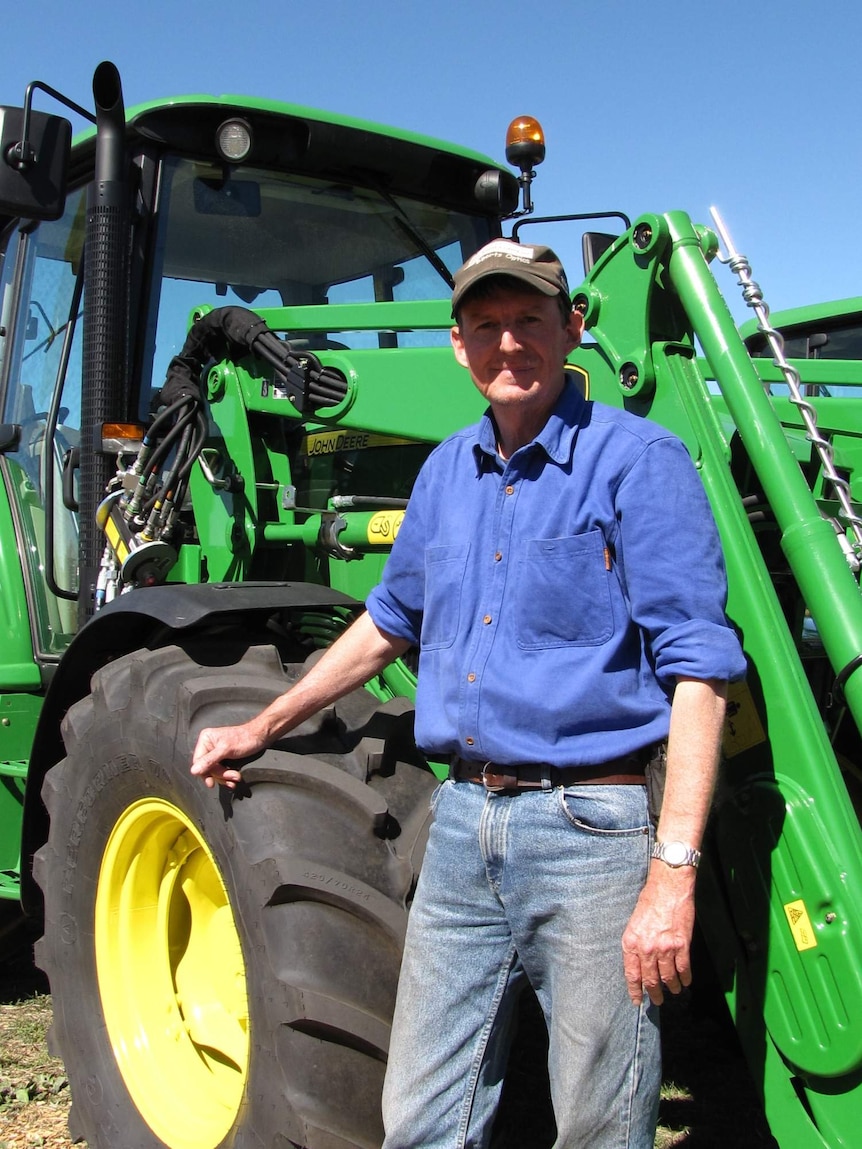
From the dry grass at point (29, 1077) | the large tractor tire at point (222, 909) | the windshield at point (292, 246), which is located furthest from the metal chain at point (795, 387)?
the dry grass at point (29, 1077)

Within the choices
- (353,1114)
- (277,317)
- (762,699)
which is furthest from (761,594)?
(277,317)

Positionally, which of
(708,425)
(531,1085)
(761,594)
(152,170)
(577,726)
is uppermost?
(152,170)

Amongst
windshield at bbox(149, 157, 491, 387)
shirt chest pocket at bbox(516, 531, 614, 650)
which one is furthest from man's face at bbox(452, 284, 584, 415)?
windshield at bbox(149, 157, 491, 387)

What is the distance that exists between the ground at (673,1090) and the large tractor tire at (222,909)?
28 centimetres

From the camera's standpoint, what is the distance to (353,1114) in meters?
2.31

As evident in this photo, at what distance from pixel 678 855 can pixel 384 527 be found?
150 centimetres

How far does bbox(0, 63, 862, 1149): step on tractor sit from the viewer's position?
2.22m

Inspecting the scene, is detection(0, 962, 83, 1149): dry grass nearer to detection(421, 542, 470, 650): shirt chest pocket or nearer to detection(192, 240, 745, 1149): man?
detection(192, 240, 745, 1149): man

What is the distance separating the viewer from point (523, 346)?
84.9 inches

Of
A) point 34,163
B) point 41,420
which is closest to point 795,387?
point 34,163

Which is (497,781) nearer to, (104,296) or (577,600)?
(577,600)

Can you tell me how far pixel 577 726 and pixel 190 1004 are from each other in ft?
5.18

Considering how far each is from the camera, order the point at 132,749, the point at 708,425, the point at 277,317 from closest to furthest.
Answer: the point at 708,425
the point at 132,749
the point at 277,317

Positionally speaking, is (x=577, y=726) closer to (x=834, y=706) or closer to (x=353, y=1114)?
(x=353, y=1114)
